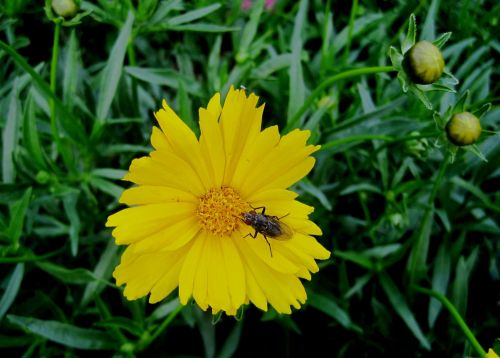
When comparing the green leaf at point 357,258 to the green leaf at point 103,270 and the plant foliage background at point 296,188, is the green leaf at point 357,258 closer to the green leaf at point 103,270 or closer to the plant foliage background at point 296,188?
the plant foliage background at point 296,188

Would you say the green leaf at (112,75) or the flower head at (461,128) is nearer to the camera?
the flower head at (461,128)

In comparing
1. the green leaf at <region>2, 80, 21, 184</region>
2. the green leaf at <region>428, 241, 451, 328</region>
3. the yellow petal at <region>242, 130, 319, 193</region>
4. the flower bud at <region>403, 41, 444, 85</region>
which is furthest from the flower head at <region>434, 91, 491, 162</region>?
the green leaf at <region>2, 80, 21, 184</region>

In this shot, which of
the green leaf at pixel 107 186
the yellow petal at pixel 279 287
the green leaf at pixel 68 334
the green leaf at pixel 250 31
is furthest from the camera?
the green leaf at pixel 250 31

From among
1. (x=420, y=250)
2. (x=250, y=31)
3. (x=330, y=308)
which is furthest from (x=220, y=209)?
(x=250, y=31)

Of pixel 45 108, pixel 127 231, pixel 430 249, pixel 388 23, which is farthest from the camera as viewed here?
pixel 388 23

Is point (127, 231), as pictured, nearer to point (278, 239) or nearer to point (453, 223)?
point (278, 239)

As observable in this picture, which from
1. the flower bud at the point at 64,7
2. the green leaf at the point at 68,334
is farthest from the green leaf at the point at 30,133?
the green leaf at the point at 68,334

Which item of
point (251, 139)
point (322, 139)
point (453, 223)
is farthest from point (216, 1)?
point (453, 223)

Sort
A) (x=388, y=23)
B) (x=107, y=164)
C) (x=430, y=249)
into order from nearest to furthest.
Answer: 1. (x=107, y=164)
2. (x=430, y=249)
3. (x=388, y=23)
